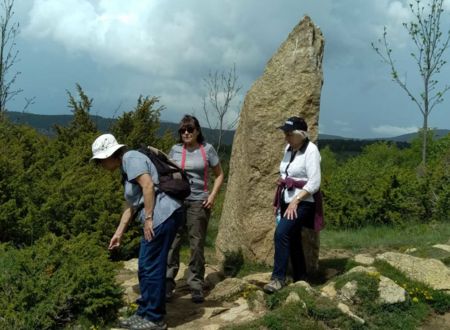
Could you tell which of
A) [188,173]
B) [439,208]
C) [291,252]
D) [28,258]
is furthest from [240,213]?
[439,208]

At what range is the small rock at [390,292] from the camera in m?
5.92

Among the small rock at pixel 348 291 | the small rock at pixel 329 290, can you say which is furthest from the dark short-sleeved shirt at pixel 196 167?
the small rock at pixel 348 291

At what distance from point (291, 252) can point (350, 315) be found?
42.8 inches

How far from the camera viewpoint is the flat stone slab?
670cm

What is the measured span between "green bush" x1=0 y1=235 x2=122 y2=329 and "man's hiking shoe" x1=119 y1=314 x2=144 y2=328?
0.21 metres

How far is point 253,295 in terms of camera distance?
236 inches

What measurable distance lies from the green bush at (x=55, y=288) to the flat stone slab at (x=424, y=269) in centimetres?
354

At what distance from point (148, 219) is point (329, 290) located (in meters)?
2.28

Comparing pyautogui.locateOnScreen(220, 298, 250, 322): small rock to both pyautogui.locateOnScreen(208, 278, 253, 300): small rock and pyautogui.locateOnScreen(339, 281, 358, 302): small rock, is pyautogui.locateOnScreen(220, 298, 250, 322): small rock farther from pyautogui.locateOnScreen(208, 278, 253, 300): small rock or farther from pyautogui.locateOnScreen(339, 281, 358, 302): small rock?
pyautogui.locateOnScreen(339, 281, 358, 302): small rock

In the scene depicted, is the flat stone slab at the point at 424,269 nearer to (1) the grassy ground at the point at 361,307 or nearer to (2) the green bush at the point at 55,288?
(1) the grassy ground at the point at 361,307

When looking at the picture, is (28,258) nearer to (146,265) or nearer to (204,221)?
(146,265)

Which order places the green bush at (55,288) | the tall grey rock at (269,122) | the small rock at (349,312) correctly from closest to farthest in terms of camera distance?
the green bush at (55,288), the small rock at (349,312), the tall grey rock at (269,122)

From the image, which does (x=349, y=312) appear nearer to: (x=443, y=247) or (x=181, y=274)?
(x=181, y=274)

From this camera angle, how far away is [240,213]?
24.4ft
